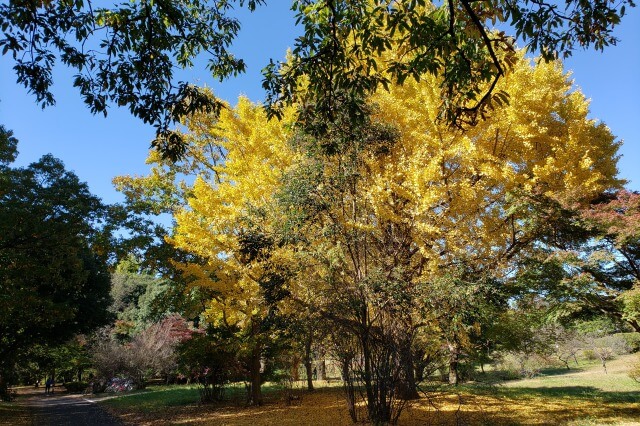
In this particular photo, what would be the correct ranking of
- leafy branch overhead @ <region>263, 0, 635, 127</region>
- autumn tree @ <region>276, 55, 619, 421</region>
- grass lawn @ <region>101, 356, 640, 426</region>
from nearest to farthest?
1. leafy branch overhead @ <region>263, 0, 635, 127</region>
2. autumn tree @ <region>276, 55, 619, 421</region>
3. grass lawn @ <region>101, 356, 640, 426</region>

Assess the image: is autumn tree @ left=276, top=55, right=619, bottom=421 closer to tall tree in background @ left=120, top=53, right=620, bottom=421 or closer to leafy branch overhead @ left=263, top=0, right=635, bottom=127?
tall tree in background @ left=120, top=53, right=620, bottom=421

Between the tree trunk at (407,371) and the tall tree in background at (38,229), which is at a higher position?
the tall tree in background at (38,229)

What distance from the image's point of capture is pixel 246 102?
10852mm

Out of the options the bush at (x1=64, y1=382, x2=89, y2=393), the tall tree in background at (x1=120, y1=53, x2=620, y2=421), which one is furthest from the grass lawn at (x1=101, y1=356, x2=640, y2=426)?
the bush at (x1=64, y1=382, x2=89, y2=393)

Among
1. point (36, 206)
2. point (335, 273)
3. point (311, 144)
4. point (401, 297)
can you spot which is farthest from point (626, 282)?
point (36, 206)

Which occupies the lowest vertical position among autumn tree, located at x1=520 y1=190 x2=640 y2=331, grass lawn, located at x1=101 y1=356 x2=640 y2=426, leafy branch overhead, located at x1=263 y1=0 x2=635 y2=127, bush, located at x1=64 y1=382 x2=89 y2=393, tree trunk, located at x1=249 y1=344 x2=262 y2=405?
bush, located at x1=64 y1=382 x2=89 y2=393

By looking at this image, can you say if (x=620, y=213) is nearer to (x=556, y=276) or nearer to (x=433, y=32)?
(x=556, y=276)

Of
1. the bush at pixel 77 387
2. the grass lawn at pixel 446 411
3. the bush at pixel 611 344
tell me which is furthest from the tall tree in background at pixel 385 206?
the bush at pixel 77 387

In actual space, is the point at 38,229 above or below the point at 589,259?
above

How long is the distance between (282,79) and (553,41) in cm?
262

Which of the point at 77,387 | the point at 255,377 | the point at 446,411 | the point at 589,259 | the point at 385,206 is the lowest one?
the point at 77,387

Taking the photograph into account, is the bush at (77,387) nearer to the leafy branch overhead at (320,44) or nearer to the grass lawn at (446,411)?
the grass lawn at (446,411)

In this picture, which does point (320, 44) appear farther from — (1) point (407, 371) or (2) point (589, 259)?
(2) point (589, 259)

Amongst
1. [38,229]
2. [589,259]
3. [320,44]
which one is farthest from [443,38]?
[38,229]
